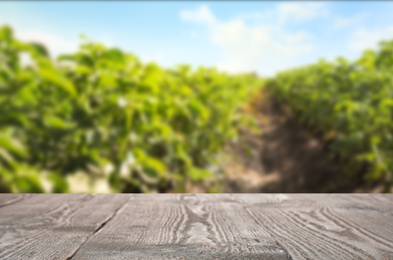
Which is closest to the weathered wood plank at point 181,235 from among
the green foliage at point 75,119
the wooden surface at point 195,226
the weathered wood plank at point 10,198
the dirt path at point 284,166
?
the wooden surface at point 195,226

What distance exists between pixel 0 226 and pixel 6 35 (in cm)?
110

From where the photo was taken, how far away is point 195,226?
0.96m

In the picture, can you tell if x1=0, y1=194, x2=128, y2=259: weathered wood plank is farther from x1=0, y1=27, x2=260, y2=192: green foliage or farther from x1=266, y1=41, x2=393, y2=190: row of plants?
x1=266, y1=41, x2=393, y2=190: row of plants

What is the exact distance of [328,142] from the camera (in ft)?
23.2

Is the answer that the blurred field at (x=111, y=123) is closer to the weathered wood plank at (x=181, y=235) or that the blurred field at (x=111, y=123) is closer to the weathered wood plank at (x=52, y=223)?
the weathered wood plank at (x=52, y=223)

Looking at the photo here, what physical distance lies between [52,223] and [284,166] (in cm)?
650

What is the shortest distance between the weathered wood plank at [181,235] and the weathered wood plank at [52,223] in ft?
0.15

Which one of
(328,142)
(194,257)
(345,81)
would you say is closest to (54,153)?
(194,257)

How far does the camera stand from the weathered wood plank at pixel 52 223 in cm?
77

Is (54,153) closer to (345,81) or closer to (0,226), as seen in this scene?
(0,226)

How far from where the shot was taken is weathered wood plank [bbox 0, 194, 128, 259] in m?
0.77

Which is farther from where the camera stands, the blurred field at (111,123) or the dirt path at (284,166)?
the dirt path at (284,166)

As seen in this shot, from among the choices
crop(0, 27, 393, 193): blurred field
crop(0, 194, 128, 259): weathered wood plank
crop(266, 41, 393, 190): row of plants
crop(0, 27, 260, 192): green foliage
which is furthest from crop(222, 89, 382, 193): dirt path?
crop(0, 194, 128, 259): weathered wood plank

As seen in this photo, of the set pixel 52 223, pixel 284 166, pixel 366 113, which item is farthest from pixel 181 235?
pixel 284 166
